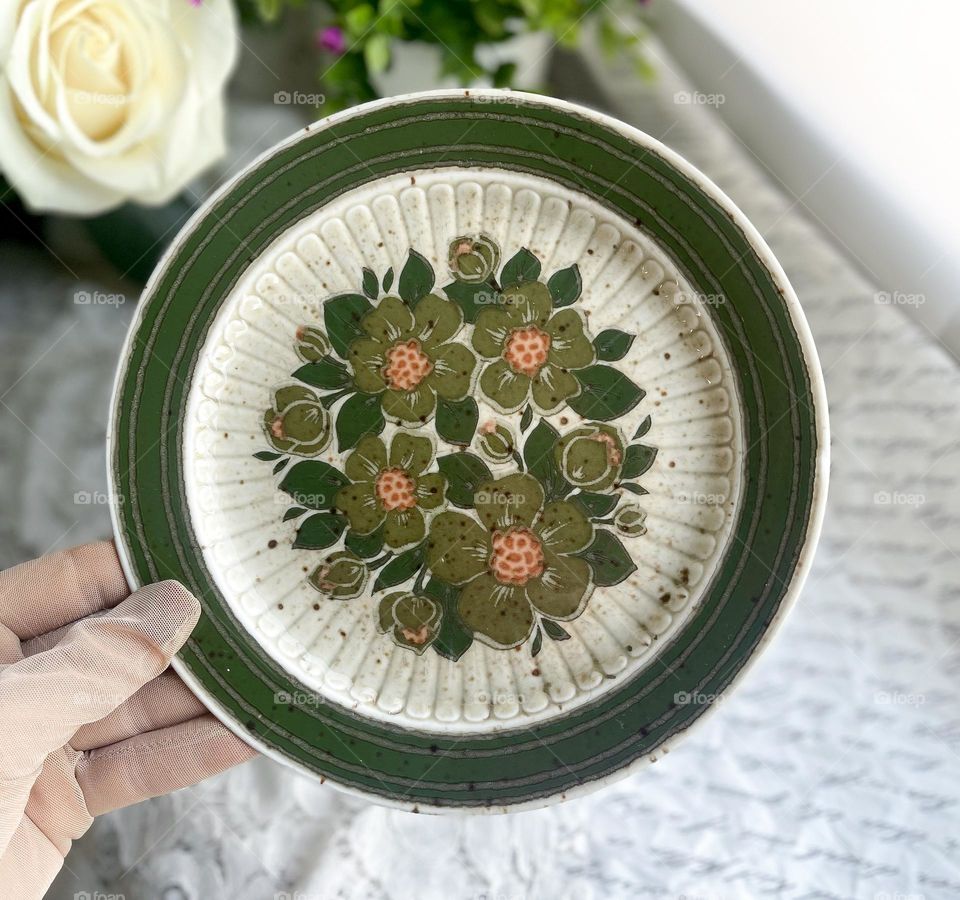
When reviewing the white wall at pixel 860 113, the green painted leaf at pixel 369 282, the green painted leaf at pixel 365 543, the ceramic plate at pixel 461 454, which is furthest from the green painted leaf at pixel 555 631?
the white wall at pixel 860 113

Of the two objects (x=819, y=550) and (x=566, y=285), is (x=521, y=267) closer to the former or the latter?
(x=566, y=285)

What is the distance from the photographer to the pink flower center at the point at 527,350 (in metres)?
0.49

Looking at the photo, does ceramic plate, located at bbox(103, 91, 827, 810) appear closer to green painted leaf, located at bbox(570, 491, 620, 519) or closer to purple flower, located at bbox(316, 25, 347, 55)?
green painted leaf, located at bbox(570, 491, 620, 519)

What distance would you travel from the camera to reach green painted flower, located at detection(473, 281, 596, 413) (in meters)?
0.49

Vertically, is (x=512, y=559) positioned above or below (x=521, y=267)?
below

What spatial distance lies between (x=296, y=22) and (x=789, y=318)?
17.9 inches

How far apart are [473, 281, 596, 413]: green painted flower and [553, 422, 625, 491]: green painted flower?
0.9 inches

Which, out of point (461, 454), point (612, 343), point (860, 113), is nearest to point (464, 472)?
point (461, 454)

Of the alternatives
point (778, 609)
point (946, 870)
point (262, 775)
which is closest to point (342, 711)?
point (262, 775)

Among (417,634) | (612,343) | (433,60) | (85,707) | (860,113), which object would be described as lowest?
(85,707)

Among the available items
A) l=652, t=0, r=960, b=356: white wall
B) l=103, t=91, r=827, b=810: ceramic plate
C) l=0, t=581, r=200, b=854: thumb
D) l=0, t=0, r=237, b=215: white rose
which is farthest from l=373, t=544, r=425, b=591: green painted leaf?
l=652, t=0, r=960, b=356: white wall

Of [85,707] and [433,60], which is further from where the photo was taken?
[433,60]

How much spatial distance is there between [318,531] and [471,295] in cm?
17

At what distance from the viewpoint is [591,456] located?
0.49 meters
